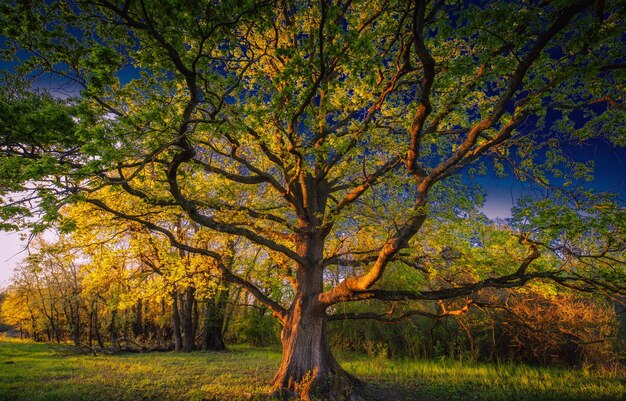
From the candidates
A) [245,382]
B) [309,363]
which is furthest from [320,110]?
[245,382]

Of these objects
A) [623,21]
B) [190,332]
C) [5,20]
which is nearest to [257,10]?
[5,20]

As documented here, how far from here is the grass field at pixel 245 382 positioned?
9086mm

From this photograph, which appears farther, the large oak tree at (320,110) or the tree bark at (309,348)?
the tree bark at (309,348)

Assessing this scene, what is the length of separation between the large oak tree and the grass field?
7.04 feet

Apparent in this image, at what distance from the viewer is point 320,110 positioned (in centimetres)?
859

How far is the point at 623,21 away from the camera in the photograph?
515 cm

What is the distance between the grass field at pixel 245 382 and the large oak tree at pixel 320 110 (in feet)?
7.04

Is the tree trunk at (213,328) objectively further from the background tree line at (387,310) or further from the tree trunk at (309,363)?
the tree trunk at (309,363)

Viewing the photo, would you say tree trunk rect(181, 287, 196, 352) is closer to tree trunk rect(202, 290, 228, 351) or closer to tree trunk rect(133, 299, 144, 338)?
tree trunk rect(202, 290, 228, 351)

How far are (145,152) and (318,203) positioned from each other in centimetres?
572

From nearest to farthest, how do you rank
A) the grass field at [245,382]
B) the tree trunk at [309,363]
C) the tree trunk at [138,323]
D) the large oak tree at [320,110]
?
the large oak tree at [320,110] < the tree trunk at [309,363] < the grass field at [245,382] < the tree trunk at [138,323]

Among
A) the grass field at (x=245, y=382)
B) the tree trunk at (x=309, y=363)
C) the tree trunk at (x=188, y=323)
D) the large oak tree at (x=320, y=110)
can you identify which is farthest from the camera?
the tree trunk at (x=188, y=323)

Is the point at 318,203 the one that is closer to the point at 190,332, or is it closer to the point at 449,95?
the point at 449,95

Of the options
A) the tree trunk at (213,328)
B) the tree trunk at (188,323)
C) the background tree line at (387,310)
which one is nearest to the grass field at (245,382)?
the background tree line at (387,310)
